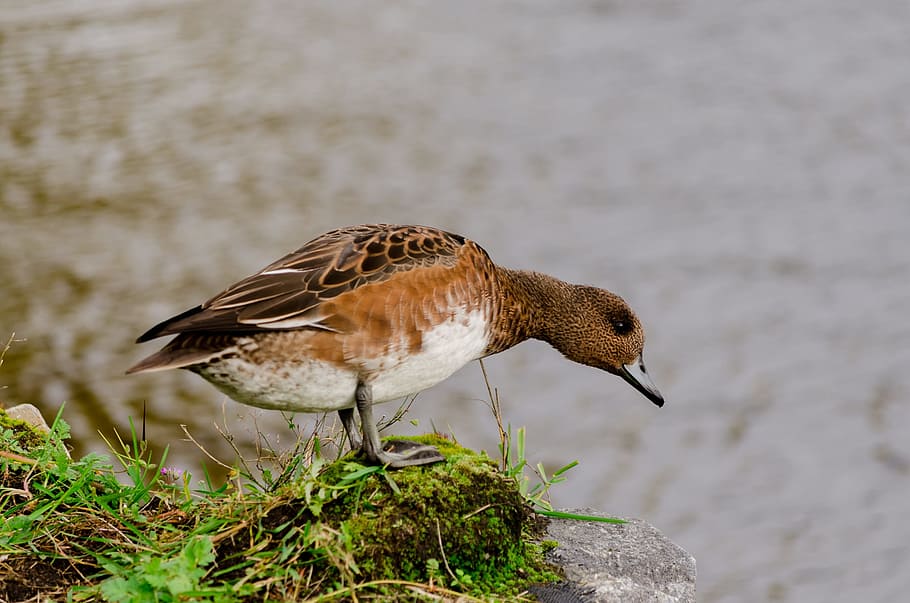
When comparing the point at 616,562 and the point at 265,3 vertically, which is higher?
the point at 265,3

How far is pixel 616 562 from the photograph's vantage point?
13.5 feet

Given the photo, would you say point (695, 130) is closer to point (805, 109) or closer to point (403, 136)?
point (805, 109)

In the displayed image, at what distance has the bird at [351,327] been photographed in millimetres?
3756

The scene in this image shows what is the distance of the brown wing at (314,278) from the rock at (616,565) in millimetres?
1140

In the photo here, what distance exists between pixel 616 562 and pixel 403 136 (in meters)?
7.96

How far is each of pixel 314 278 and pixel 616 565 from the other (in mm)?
1503

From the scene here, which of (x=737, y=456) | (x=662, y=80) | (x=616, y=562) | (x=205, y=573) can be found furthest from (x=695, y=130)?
(x=205, y=573)

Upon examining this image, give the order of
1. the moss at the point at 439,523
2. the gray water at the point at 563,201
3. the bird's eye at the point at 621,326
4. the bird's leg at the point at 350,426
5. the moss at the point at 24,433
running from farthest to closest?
the gray water at the point at 563,201 < the bird's eye at the point at 621,326 < the moss at the point at 24,433 < the bird's leg at the point at 350,426 < the moss at the point at 439,523

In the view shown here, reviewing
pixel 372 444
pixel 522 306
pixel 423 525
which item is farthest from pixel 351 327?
pixel 522 306

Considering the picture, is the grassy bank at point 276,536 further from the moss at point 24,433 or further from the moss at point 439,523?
the moss at point 24,433

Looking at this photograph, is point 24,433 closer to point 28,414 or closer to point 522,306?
point 28,414

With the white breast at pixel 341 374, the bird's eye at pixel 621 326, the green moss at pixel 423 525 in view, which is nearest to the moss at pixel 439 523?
the green moss at pixel 423 525

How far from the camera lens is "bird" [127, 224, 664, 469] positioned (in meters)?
3.76

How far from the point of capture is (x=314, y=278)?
3.92 meters
